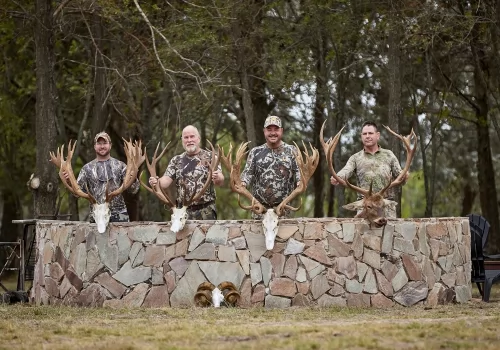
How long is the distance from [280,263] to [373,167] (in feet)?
5.45

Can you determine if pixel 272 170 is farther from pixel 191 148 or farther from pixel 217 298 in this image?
pixel 217 298

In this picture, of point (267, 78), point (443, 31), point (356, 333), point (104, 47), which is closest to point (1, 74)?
point (104, 47)

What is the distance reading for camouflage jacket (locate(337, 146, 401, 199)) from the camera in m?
14.1

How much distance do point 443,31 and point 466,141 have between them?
9386 mm

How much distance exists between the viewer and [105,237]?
45.9 ft

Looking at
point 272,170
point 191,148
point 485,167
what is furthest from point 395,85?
point 191,148

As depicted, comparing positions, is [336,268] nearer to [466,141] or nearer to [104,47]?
[104,47]

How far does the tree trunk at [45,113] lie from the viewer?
17.7 metres

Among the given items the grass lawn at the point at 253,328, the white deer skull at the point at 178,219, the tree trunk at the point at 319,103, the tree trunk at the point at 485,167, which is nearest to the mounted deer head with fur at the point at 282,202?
the white deer skull at the point at 178,219

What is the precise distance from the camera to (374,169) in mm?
14109

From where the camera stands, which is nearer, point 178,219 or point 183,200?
point 178,219

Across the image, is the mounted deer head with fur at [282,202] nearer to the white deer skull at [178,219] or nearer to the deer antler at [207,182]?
the deer antler at [207,182]

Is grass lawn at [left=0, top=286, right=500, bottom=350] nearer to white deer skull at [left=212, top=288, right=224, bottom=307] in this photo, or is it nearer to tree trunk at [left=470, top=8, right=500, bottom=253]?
white deer skull at [left=212, top=288, right=224, bottom=307]

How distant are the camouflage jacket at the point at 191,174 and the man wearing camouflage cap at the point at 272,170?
47 cm
